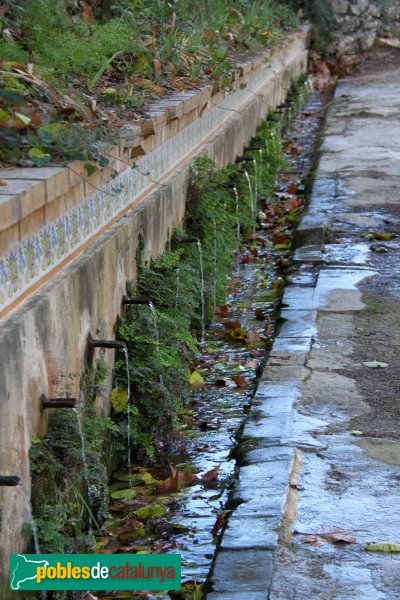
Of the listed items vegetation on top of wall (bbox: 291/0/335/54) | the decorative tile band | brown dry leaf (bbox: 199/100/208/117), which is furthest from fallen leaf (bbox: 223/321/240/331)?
vegetation on top of wall (bbox: 291/0/335/54)

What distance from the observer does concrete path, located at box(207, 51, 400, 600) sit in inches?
128

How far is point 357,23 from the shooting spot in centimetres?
2036

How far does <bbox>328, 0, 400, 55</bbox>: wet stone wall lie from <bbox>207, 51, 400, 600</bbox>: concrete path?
12401mm

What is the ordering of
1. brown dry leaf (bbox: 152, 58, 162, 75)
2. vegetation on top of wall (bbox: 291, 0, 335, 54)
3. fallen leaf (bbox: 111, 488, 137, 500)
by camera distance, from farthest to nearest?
1. vegetation on top of wall (bbox: 291, 0, 335, 54)
2. brown dry leaf (bbox: 152, 58, 162, 75)
3. fallen leaf (bbox: 111, 488, 137, 500)

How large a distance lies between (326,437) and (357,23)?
17.2m

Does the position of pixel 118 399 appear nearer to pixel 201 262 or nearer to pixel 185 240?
pixel 185 240

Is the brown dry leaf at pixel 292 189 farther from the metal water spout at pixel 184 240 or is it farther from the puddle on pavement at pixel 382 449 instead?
the puddle on pavement at pixel 382 449

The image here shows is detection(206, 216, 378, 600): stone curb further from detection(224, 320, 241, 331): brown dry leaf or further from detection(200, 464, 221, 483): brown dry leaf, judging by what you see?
detection(224, 320, 241, 331): brown dry leaf

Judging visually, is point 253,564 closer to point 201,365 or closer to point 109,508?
point 109,508

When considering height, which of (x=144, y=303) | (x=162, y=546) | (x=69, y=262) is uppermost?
(x=69, y=262)

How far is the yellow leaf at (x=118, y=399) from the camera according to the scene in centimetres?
441

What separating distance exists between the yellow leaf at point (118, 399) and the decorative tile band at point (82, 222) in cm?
67

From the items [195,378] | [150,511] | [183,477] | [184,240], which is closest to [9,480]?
[150,511]

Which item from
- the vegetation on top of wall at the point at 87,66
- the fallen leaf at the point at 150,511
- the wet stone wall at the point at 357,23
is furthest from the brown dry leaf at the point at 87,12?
the wet stone wall at the point at 357,23
